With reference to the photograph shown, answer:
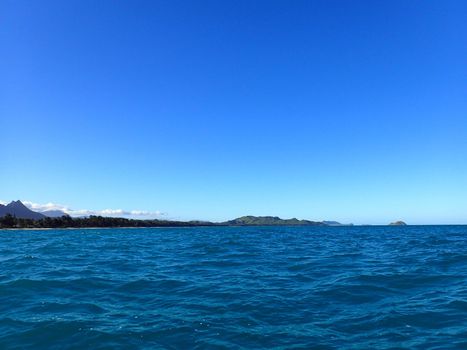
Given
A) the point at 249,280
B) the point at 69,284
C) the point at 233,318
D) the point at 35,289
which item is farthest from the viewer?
the point at 249,280

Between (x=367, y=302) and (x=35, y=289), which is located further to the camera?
(x=35, y=289)

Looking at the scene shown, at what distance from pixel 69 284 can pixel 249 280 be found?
25.6 feet

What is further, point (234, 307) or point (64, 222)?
point (64, 222)

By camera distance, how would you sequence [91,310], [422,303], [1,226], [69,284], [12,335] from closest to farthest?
1. [12,335]
2. [91,310]
3. [422,303]
4. [69,284]
5. [1,226]

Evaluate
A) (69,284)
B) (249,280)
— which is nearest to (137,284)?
(69,284)

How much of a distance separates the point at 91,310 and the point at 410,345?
916 cm

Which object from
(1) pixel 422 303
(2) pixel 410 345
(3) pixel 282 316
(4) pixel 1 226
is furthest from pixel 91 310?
(4) pixel 1 226

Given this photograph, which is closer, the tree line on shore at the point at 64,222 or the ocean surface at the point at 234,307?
the ocean surface at the point at 234,307

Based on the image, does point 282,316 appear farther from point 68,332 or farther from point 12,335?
point 12,335

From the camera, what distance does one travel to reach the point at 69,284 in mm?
14727

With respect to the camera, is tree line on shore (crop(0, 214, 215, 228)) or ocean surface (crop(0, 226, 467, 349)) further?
tree line on shore (crop(0, 214, 215, 228))

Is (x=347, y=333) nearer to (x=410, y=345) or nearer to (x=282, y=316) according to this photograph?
(x=410, y=345)

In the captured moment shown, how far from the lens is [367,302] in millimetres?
11961

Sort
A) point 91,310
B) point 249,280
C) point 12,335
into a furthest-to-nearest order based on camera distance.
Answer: point 249,280, point 91,310, point 12,335
